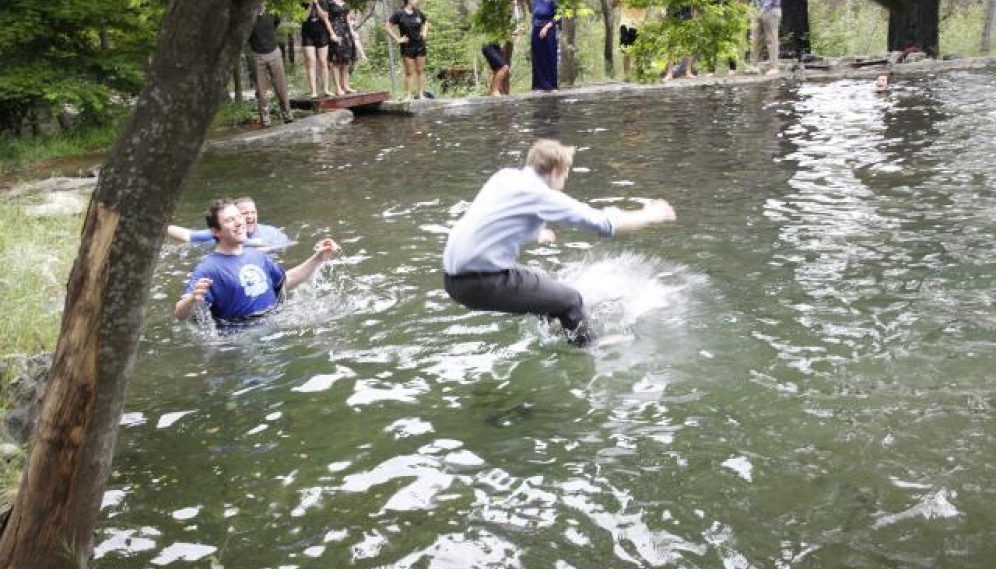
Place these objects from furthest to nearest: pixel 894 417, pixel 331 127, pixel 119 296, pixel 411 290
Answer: pixel 331 127 < pixel 411 290 < pixel 894 417 < pixel 119 296

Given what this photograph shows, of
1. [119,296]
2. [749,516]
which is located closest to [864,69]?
[749,516]

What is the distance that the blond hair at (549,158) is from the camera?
6.49 m

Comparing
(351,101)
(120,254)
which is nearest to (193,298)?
(120,254)

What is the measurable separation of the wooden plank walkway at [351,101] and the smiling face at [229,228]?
14.1 m

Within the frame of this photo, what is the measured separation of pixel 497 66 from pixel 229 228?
16092 millimetres

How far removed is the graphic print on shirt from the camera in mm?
7988


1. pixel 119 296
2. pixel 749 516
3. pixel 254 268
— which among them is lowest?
pixel 749 516

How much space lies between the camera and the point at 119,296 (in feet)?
12.1

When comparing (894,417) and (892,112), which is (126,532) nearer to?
(894,417)

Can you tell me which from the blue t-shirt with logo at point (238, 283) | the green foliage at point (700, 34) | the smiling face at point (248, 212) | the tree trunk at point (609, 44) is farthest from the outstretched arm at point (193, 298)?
the tree trunk at point (609, 44)

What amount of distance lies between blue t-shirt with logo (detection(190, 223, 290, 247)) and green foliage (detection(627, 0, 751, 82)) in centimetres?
398

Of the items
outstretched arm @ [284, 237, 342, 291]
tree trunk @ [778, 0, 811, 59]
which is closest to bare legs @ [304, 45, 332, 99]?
tree trunk @ [778, 0, 811, 59]

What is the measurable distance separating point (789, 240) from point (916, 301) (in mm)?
2130

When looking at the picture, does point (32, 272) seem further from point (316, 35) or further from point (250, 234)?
point (316, 35)
